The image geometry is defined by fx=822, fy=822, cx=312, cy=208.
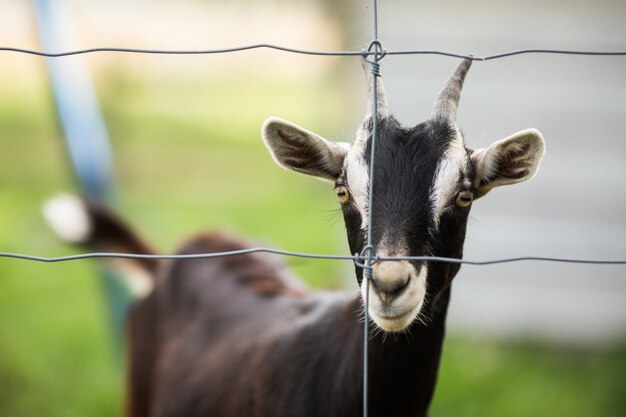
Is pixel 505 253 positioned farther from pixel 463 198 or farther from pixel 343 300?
pixel 463 198

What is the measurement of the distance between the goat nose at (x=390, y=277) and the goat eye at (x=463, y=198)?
12.9 inches

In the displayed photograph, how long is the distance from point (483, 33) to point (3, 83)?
27.9ft

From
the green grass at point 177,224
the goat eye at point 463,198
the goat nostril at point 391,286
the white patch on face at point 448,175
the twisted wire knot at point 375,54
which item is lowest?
the green grass at point 177,224

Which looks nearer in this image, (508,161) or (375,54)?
(375,54)

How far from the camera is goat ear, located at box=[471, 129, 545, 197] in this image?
2613 millimetres

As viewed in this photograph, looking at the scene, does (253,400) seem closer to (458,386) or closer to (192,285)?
(192,285)

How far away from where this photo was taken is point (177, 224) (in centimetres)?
878

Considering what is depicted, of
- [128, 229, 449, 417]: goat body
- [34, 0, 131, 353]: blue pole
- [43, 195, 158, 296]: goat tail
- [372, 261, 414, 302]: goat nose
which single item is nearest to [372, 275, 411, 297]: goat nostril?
[372, 261, 414, 302]: goat nose

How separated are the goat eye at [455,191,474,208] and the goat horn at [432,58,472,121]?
256 millimetres

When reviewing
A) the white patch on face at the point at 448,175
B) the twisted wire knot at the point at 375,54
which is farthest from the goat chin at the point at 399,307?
the twisted wire knot at the point at 375,54

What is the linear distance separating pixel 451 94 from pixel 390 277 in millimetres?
701

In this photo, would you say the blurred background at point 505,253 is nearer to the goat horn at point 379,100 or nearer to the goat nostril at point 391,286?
the goat horn at point 379,100

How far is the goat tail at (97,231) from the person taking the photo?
185 inches

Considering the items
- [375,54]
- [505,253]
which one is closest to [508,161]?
[375,54]
